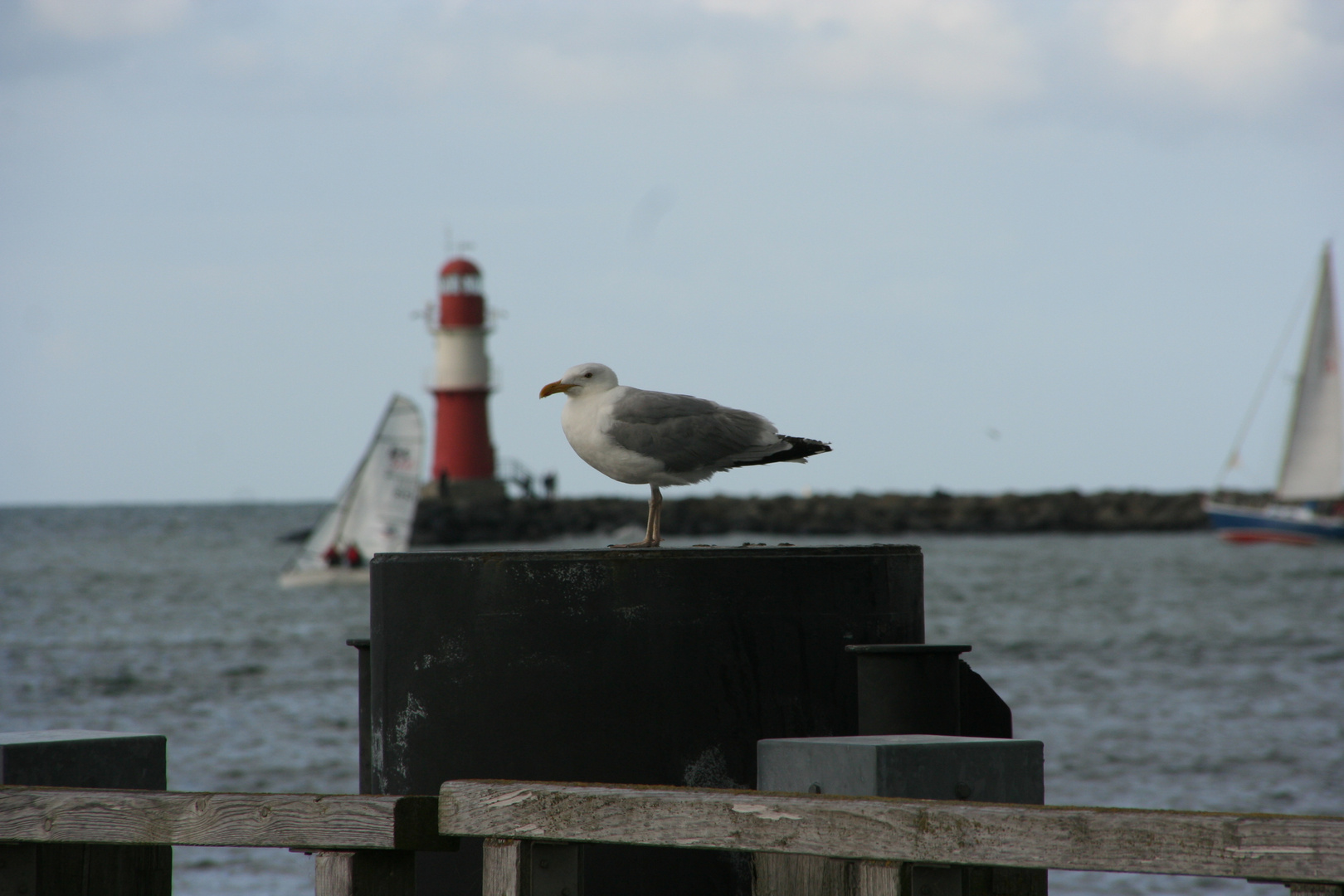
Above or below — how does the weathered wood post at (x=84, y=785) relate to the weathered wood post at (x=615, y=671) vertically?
below

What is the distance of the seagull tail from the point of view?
4.59 m

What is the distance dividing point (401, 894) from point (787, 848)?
2.74 feet

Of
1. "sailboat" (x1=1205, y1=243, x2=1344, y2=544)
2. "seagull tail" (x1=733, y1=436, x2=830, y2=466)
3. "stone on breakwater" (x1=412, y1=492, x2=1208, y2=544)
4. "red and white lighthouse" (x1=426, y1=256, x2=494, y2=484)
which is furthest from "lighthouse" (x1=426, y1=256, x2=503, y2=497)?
"seagull tail" (x1=733, y1=436, x2=830, y2=466)

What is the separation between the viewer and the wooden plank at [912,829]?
2266mm

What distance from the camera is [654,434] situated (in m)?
4.36

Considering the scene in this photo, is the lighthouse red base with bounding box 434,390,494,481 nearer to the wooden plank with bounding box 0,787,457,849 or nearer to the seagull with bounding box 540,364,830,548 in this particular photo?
the seagull with bounding box 540,364,830,548

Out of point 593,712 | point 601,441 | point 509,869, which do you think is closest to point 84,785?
point 593,712

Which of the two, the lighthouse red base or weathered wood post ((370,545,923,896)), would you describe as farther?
the lighthouse red base

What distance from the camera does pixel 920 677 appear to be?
334cm

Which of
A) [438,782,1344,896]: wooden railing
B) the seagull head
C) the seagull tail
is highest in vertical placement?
the seagull head

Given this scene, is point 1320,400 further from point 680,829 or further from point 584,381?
point 680,829

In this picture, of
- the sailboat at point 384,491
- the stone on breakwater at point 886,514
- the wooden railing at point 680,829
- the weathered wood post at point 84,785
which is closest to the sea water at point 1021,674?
the sailboat at point 384,491

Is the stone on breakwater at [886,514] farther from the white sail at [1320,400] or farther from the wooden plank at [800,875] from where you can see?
the wooden plank at [800,875]

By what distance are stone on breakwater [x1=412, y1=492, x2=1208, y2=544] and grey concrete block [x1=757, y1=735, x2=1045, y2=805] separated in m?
52.6
